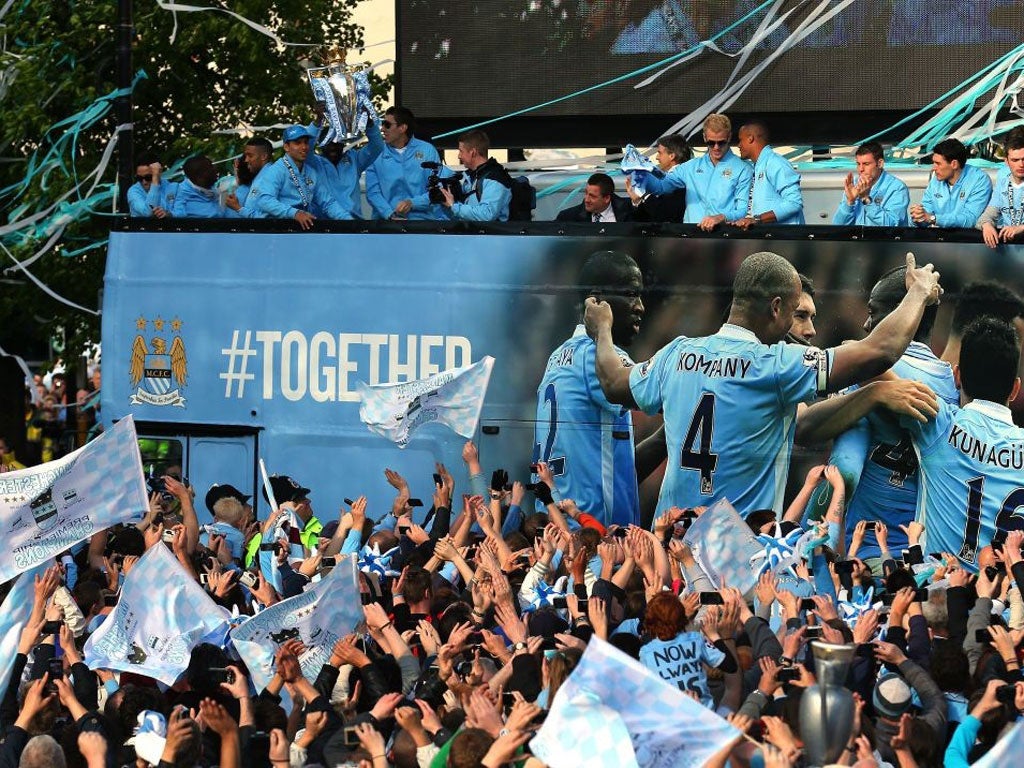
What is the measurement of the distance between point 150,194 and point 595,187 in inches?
140

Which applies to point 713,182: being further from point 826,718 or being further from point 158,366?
point 826,718

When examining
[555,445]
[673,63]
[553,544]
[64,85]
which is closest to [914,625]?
[553,544]

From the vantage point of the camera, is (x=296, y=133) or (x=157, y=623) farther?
(x=296, y=133)

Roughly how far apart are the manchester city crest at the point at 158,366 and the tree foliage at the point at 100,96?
456 cm

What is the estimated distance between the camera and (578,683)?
6.37 m

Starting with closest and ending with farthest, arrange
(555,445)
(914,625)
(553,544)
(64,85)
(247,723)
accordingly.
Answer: (247,723)
(914,625)
(553,544)
(555,445)
(64,85)

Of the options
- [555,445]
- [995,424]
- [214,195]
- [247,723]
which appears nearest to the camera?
[247,723]

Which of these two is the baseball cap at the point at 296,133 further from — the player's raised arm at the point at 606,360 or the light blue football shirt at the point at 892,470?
the light blue football shirt at the point at 892,470

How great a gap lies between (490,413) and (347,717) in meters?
6.07

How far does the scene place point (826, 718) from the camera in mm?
6348

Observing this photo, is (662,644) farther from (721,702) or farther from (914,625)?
(914,625)

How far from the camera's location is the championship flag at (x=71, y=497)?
33.1 feet

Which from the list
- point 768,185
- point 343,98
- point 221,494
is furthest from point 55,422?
point 768,185

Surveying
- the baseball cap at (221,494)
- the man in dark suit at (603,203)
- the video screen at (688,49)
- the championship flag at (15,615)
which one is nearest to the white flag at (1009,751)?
the championship flag at (15,615)
